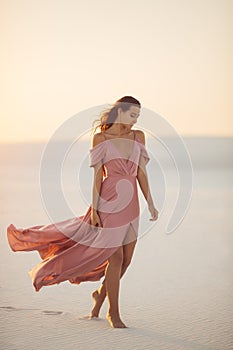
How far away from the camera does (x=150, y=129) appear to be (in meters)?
4.17

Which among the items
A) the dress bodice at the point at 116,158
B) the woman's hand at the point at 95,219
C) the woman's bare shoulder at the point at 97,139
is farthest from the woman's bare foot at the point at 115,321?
the woman's bare shoulder at the point at 97,139

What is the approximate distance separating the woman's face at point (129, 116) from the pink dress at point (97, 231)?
109mm

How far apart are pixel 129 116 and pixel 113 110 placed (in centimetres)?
10

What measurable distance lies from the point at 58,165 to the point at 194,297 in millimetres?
1354

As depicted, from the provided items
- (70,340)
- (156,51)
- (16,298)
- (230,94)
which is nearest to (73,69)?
Answer: (156,51)

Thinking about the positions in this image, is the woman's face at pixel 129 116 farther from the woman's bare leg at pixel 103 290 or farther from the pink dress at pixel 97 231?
the woman's bare leg at pixel 103 290

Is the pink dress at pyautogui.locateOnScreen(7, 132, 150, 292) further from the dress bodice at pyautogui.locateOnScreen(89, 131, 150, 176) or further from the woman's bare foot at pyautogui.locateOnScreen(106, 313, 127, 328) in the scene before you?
the woman's bare foot at pyautogui.locateOnScreen(106, 313, 127, 328)

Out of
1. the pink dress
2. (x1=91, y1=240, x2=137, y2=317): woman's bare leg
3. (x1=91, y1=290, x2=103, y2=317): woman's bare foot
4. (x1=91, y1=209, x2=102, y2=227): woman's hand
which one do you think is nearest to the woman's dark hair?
the pink dress

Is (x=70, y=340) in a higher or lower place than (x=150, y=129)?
lower

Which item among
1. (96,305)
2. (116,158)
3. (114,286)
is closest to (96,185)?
(116,158)

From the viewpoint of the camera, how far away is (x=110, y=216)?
12.8ft

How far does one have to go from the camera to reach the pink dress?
389 cm

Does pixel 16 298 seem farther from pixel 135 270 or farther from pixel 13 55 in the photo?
pixel 13 55

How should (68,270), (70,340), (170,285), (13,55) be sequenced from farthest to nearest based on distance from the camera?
(13,55)
(170,285)
(68,270)
(70,340)
